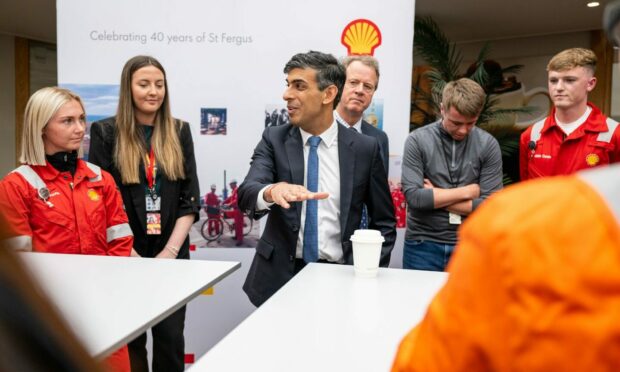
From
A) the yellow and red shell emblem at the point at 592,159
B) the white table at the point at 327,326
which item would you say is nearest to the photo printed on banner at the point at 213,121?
the white table at the point at 327,326

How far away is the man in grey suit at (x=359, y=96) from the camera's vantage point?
3256 mm

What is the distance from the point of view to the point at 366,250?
2039mm

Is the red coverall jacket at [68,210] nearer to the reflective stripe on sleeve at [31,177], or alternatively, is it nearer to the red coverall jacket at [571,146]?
the reflective stripe on sleeve at [31,177]

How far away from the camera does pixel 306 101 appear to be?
2.57 meters

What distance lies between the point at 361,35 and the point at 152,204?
169 cm

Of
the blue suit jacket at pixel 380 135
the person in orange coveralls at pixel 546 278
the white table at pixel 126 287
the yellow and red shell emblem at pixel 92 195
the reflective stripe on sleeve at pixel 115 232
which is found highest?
the blue suit jacket at pixel 380 135

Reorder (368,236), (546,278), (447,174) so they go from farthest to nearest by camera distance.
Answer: (447,174) < (368,236) < (546,278)

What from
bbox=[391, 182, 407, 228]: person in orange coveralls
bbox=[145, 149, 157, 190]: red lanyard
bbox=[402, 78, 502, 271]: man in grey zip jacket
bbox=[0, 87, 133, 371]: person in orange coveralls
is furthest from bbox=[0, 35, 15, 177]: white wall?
bbox=[402, 78, 502, 271]: man in grey zip jacket

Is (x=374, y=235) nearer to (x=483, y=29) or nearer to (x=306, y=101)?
(x=306, y=101)

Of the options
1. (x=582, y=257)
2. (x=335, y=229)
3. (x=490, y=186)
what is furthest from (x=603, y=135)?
(x=582, y=257)

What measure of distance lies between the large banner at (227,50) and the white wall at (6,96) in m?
6.88

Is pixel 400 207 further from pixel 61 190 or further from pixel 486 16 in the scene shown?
pixel 486 16

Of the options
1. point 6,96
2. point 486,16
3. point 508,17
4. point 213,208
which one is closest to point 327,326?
point 213,208

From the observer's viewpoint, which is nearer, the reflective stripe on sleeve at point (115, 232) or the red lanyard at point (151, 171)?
the reflective stripe on sleeve at point (115, 232)
